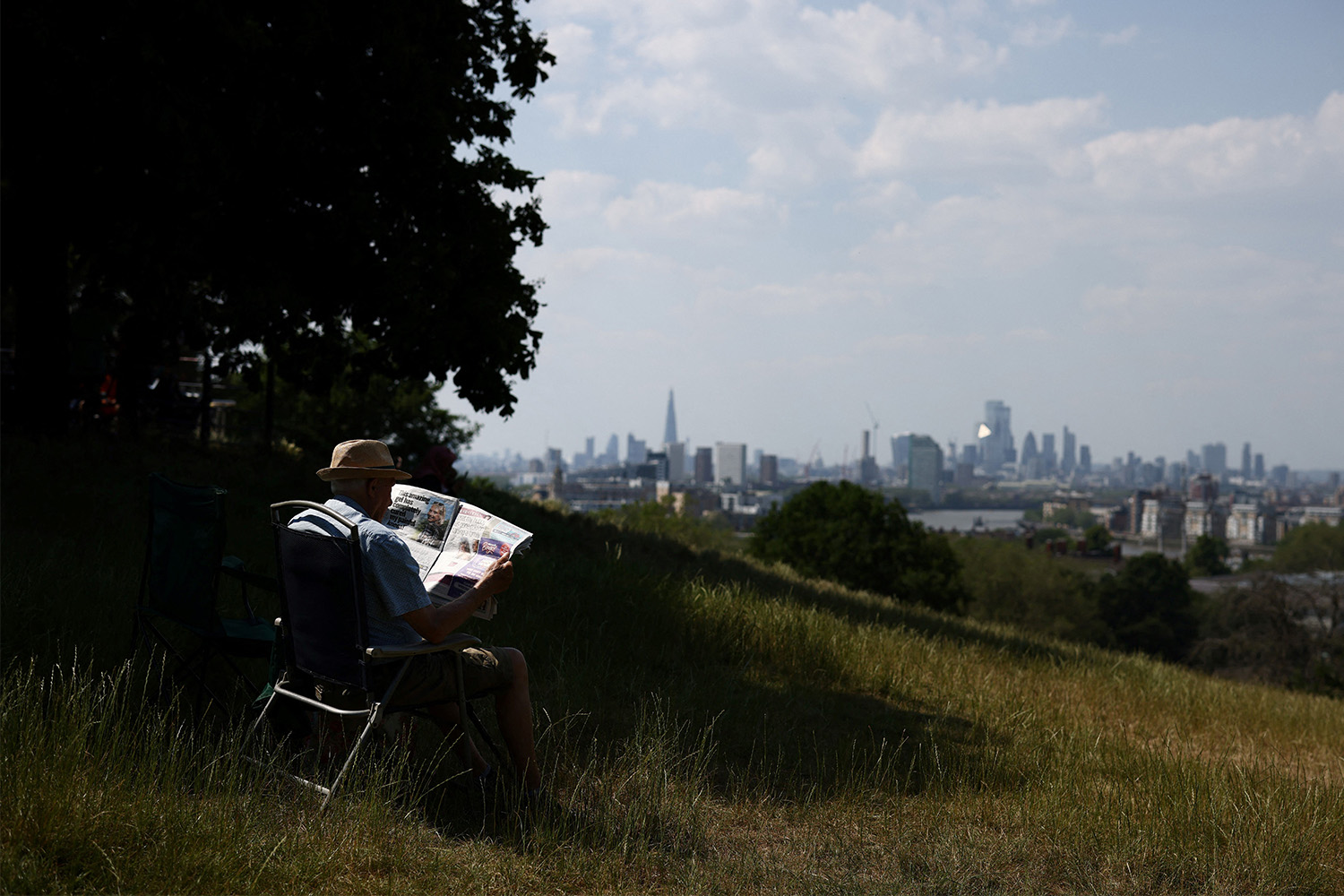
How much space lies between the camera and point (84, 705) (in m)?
3.88

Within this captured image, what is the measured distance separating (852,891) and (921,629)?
868 centimetres

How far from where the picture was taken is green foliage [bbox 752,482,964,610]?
→ 141ft

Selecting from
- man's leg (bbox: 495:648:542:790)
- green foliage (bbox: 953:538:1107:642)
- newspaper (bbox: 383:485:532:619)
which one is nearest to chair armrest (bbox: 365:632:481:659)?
newspaper (bbox: 383:485:532:619)

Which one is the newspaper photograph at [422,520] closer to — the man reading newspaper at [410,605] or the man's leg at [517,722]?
the man reading newspaper at [410,605]

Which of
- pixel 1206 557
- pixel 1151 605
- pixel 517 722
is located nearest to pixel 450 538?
pixel 517 722

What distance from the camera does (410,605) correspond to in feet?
13.3

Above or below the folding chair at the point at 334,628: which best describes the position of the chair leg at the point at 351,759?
below

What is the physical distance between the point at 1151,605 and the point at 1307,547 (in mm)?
41567

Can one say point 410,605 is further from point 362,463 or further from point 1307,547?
point 1307,547

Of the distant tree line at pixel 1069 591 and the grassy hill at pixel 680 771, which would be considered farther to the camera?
the distant tree line at pixel 1069 591

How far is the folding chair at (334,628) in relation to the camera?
3969 mm

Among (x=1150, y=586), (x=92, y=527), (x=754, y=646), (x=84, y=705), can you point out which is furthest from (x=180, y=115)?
(x=1150, y=586)

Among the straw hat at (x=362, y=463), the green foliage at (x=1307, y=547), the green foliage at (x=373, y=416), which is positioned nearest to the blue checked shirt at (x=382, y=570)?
the straw hat at (x=362, y=463)

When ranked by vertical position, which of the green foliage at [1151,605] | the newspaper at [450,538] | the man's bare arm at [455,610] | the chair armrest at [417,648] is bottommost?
the green foliage at [1151,605]
